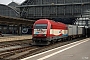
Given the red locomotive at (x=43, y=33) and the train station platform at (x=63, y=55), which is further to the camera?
the red locomotive at (x=43, y=33)

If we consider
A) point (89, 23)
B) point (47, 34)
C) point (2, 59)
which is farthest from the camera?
point (89, 23)

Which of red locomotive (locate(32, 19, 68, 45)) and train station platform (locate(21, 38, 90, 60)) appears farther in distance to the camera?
red locomotive (locate(32, 19, 68, 45))

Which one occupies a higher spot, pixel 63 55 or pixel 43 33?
pixel 43 33

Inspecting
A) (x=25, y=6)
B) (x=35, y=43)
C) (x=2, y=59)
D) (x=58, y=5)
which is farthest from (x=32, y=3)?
(x=2, y=59)

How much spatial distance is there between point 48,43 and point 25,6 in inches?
2596

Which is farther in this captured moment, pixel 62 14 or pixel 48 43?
pixel 62 14

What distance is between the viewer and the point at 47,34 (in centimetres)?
2364

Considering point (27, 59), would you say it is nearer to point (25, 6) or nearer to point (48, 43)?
point (48, 43)

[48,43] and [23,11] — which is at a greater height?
[23,11]

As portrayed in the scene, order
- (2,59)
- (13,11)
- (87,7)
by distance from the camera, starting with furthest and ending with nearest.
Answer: (13,11) < (87,7) < (2,59)

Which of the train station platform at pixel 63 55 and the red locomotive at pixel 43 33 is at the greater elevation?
the red locomotive at pixel 43 33

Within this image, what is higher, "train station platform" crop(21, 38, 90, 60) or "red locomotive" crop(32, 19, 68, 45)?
"red locomotive" crop(32, 19, 68, 45)

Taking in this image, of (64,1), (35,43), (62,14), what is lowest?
(35,43)

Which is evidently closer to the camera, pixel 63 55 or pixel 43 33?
pixel 63 55
